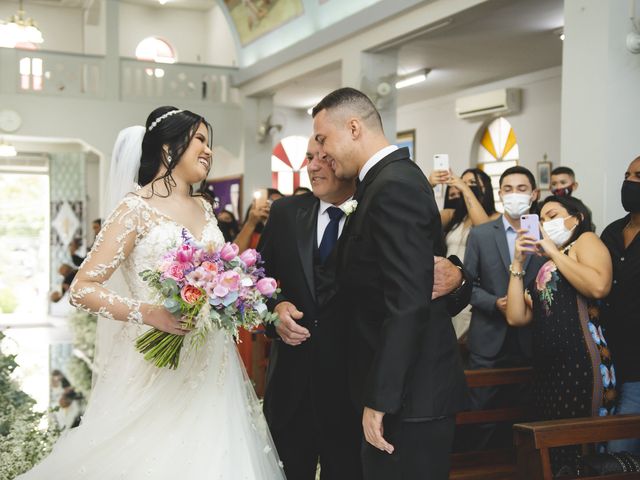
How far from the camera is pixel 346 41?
10156 millimetres

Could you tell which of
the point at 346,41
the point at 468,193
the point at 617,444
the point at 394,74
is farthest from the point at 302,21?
the point at 617,444

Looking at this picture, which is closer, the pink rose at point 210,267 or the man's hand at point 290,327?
the pink rose at point 210,267

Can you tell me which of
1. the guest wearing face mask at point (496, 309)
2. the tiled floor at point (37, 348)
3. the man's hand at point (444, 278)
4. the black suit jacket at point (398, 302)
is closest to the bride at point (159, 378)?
the black suit jacket at point (398, 302)

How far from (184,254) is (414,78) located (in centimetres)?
1131

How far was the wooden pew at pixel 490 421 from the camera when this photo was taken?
370cm

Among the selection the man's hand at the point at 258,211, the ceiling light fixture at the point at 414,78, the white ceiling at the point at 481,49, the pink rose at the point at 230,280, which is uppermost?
the white ceiling at the point at 481,49

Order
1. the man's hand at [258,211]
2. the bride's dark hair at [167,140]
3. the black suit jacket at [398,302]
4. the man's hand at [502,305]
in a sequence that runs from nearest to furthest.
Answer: the black suit jacket at [398,302] < the bride's dark hair at [167,140] < the man's hand at [502,305] < the man's hand at [258,211]

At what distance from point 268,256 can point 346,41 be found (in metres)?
7.42

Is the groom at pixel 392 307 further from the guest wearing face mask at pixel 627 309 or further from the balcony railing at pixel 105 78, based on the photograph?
the balcony railing at pixel 105 78

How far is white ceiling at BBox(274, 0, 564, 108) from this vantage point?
9289 millimetres

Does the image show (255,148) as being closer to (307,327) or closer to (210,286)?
(307,327)

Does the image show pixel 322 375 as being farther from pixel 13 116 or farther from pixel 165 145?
pixel 13 116

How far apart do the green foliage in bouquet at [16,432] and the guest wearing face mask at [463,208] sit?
111 inches

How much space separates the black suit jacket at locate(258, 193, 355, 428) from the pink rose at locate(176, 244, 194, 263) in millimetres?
617
